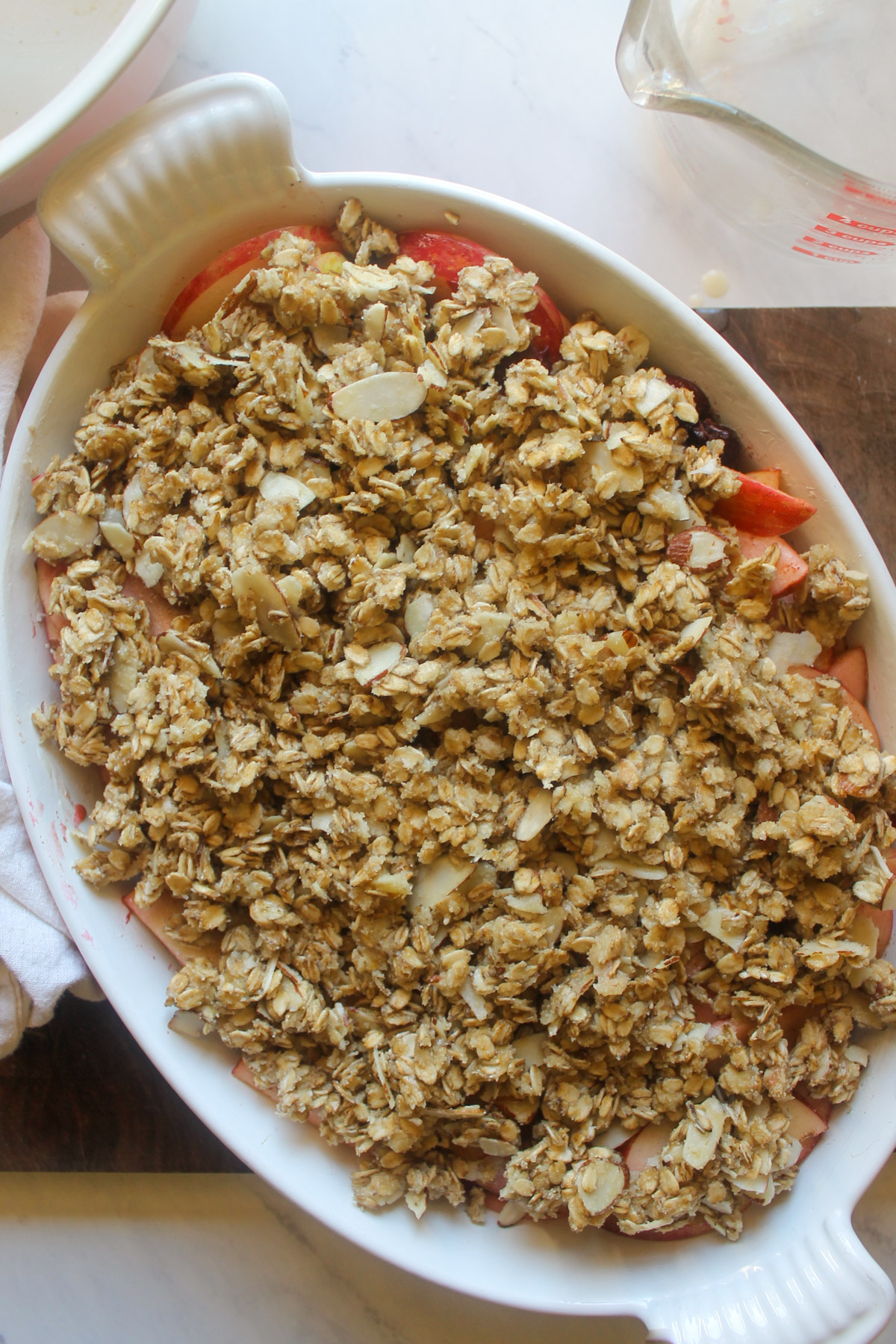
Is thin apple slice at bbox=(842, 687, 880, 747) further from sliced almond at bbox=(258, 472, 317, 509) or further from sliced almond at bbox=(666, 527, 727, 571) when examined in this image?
sliced almond at bbox=(258, 472, 317, 509)

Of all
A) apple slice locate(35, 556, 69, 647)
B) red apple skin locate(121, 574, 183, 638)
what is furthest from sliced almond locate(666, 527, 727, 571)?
apple slice locate(35, 556, 69, 647)

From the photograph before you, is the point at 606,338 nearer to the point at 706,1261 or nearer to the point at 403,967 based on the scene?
the point at 403,967

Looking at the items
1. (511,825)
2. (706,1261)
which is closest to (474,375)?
(511,825)

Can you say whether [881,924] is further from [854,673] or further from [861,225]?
[861,225]

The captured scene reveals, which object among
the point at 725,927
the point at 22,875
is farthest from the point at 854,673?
the point at 22,875

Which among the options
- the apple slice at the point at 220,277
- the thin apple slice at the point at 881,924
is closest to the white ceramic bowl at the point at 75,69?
the apple slice at the point at 220,277

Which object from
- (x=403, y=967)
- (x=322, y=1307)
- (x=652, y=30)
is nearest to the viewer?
(x=403, y=967)
